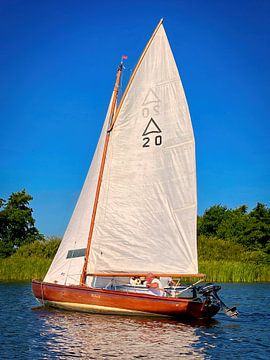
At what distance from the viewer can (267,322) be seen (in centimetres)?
2433

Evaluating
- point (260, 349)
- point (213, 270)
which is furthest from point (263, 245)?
point (260, 349)

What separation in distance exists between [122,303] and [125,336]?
14.7 feet

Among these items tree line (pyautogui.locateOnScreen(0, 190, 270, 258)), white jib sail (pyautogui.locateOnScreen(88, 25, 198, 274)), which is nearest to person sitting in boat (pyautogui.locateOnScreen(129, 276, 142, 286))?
white jib sail (pyautogui.locateOnScreen(88, 25, 198, 274))

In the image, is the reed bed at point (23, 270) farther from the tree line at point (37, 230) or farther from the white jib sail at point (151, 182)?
the white jib sail at point (151, 182)

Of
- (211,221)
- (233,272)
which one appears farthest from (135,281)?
(211,221)

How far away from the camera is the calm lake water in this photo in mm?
17234

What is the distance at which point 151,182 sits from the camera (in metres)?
26.0

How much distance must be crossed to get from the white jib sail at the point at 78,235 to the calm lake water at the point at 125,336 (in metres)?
1.96

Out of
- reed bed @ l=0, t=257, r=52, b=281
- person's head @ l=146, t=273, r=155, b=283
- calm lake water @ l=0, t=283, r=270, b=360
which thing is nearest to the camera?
calm lake water @ l=0, t=283, r=270, b=360

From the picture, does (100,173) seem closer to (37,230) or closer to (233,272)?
(233,272)

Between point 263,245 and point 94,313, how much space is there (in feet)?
149

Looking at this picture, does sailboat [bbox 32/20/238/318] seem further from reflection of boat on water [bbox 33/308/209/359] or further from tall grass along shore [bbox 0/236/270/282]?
tall grass along shore [bbox 0/236/270/282]

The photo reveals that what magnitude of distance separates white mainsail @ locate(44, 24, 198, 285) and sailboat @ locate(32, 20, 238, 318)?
0.05 m

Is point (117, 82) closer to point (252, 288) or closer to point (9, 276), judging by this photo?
point (252, 288)
